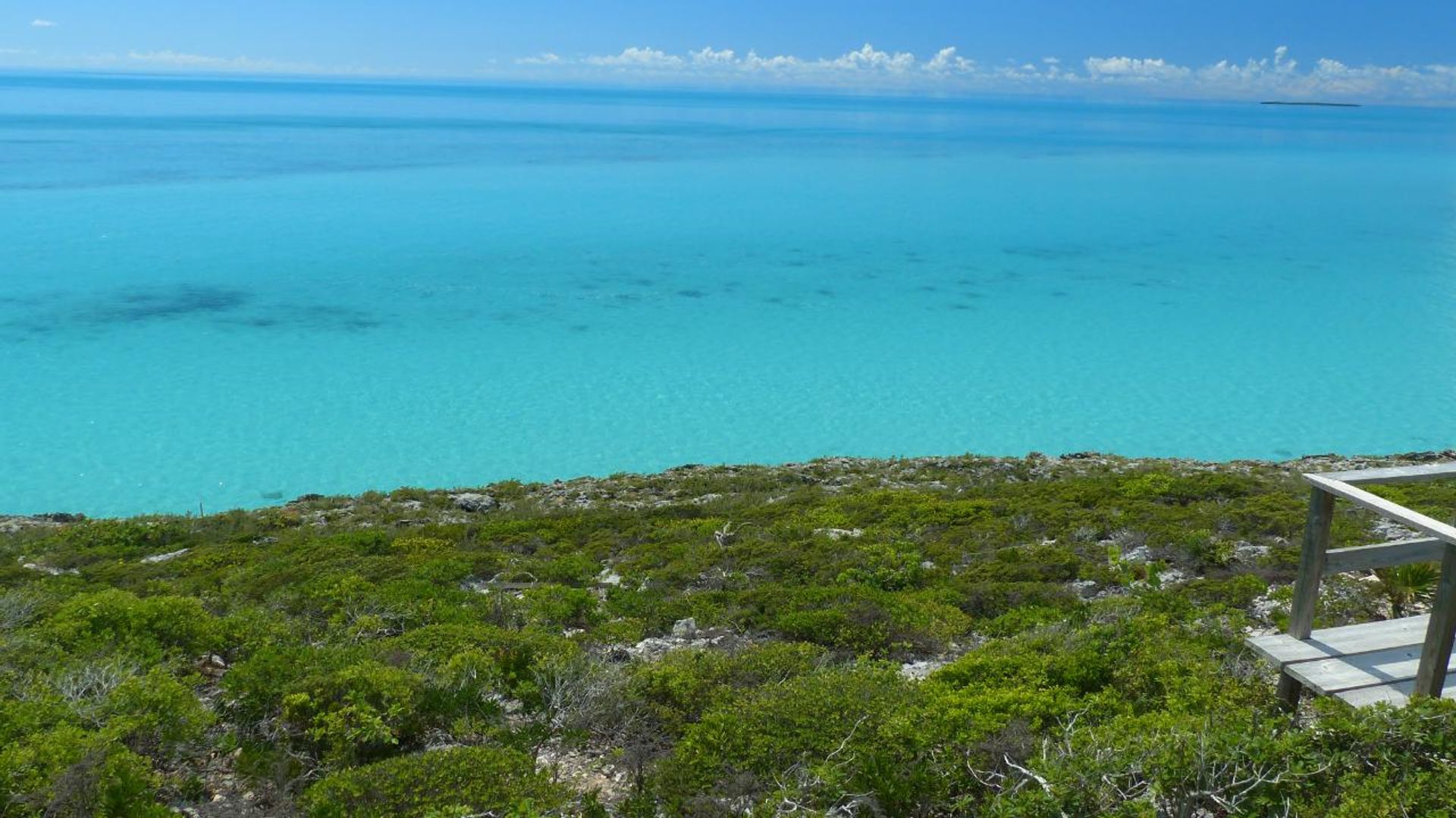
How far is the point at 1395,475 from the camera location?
5.63 m

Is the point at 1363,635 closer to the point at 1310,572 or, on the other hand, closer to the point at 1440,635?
the point at 1310,572

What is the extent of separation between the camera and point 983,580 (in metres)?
10.1

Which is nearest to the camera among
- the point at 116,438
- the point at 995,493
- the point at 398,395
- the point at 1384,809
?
the point at 1384,809

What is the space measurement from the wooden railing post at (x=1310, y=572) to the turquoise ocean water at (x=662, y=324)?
54.3 ft

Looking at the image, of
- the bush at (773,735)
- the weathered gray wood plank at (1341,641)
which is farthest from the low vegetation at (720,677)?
the weathered gray wood plank at (1341,641)

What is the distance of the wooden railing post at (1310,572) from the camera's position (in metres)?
5.80

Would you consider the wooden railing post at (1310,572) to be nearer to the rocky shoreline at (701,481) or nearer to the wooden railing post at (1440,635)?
the wooden railing post at (1440,635)

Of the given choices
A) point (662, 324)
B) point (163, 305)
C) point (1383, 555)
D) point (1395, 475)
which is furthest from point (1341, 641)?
point (163, 305)

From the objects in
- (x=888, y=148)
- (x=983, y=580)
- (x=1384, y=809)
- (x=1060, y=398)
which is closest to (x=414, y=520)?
(x=983, y=580)

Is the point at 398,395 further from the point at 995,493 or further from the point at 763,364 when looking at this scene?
the point at 995,493

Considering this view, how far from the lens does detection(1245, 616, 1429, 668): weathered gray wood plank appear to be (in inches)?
236

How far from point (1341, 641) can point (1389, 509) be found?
52.0 inches

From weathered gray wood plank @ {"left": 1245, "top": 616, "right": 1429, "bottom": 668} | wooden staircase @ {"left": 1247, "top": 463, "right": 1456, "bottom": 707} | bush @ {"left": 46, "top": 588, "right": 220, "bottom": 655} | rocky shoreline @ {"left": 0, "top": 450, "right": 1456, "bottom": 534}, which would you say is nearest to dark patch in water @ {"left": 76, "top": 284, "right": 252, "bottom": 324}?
rocky shoreline @ {"left": 0, "top": 450, "right": 1456, "bottom": 534}

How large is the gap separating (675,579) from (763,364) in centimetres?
1820
